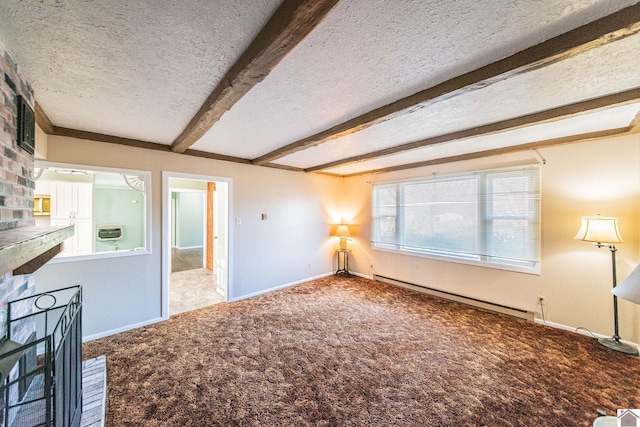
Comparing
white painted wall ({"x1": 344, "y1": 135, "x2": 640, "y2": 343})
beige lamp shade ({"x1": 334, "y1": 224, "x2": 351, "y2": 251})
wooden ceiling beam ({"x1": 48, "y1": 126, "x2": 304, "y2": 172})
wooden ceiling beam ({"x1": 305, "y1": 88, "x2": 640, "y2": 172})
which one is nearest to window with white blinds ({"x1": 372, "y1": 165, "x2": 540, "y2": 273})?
white painted wall ({"x1": 344, "y1": 135, "x2": 640, "y2": 343})

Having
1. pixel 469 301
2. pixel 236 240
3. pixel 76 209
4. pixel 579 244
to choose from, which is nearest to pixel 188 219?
pixel 76 209

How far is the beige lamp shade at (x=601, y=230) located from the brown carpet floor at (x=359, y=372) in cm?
117

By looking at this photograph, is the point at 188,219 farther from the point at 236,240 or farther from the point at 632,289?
the point at 632,289

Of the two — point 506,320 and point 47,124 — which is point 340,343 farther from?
point 47,124

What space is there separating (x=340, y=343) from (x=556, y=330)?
8.84 feet

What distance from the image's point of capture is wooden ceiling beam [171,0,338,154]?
3.30 ft

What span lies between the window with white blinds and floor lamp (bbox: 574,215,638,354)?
51cm

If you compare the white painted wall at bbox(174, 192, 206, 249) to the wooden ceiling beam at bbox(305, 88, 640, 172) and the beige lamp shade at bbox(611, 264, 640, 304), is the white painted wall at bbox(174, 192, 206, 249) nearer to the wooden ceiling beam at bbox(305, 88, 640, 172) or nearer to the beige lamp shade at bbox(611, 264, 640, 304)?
the wooden ceiling beam at bbox(305, 88, 640, 172)

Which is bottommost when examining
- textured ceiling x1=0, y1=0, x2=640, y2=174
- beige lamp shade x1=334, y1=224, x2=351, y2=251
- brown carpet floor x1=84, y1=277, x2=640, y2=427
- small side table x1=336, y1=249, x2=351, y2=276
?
brown carpet floor x1=84, y1=277, x2=640, y2=427

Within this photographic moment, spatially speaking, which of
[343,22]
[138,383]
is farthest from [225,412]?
[343,22]

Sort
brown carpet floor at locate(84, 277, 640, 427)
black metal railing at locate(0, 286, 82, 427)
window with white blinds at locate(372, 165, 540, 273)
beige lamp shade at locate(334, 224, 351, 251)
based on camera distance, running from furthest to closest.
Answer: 1. beige lamp shade at locate(334, 224, 351, 251)
2. window with white blinds at locate(372, 165, 540, 273)
3. brown carpet floor at locate(84, 277, 640, 427)
4. black metal railing at locate(0, 286, 82, 427)

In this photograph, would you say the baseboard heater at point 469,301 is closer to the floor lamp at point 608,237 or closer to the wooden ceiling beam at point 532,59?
the floor lamp at point 608,237

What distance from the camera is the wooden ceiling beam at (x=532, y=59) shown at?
112 cm

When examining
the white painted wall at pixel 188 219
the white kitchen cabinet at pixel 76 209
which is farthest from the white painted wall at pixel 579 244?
the white painted wall at pixel 188 219
